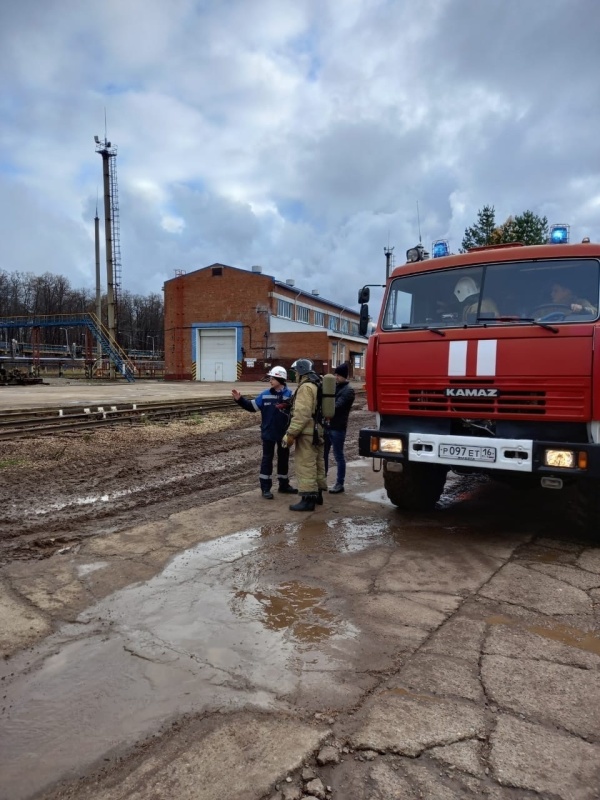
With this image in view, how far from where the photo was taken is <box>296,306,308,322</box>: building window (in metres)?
55.0

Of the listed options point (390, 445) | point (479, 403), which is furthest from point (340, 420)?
point (479, 403)

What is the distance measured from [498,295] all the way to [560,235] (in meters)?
0.99

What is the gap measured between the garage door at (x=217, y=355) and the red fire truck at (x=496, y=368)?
4329 cm

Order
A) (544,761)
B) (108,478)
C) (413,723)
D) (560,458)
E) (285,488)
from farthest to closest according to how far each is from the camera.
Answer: (108,478)
(285,488)
(560,458)
(413,723)
(544,761)

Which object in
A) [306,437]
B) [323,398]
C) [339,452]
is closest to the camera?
[306,437]

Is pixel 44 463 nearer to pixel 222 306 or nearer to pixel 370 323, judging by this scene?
pixel 370 323

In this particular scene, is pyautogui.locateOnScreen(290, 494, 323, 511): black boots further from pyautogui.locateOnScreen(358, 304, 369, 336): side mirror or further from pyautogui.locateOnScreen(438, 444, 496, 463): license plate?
pyautogui.locateOnScreen(358, 304, 369, 336): side mirror

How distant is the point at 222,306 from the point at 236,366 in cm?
555

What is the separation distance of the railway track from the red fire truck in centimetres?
876

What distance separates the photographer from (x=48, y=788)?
2301mm

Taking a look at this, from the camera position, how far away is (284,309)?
51.8 meters

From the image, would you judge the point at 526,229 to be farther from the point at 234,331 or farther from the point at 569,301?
the point at 234,331

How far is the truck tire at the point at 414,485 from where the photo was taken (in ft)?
20.7

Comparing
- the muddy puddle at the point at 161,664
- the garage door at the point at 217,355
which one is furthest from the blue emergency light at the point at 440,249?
the garage door at the point at 217,355
